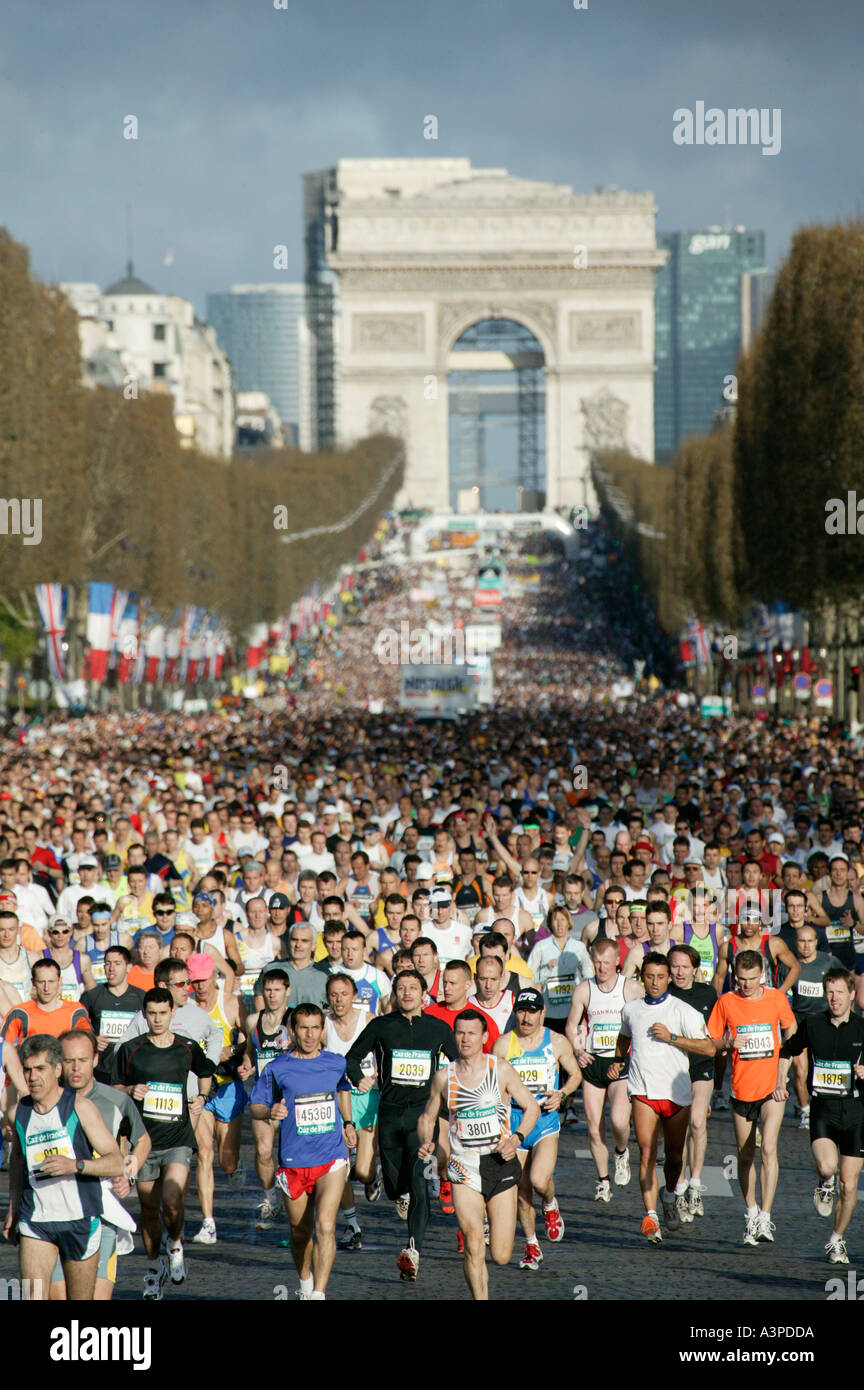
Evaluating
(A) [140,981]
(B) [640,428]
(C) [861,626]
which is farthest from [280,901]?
(B) [640,428]

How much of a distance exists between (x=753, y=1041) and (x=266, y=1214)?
280cm

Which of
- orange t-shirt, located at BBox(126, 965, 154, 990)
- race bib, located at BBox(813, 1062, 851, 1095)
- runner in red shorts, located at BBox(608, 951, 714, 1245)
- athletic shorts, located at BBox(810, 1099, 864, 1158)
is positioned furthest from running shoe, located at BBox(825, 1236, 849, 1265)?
orange t-shirt, located at BBox(126, 965, 154, 990)

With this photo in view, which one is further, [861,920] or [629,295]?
[629,295]

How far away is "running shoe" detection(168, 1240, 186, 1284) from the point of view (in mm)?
10594

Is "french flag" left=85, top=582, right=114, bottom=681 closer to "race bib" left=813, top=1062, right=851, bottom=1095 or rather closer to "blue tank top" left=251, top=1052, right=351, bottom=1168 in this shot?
"race bib" left=813, top=1062, right=851, bottom=1095

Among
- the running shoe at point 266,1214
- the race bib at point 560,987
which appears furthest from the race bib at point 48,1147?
the race bib at point 560,987

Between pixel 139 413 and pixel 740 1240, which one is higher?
pixel 139 413

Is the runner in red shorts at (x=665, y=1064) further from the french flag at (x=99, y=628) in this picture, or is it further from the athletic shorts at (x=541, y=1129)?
the french flag at (x=99, y=628)

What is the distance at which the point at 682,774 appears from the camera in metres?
31.2

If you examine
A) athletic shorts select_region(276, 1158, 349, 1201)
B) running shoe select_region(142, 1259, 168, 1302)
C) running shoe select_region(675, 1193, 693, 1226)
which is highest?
athletic shorts select_region(276, 1158, 349, 1201)

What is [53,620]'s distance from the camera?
47344 millimetres

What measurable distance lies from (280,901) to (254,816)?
6527mm

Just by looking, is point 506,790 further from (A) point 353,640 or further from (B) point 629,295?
(B) point 629,295

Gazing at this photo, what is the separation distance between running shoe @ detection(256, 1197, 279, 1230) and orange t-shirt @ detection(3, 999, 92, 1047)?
1473 millimetres
